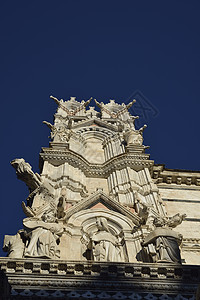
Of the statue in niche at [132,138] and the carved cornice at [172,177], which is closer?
the carved cornice at [172,177]

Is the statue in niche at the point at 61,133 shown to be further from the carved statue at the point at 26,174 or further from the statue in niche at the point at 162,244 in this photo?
the statue in niche at the point at 162,244

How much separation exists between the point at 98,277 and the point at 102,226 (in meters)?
2.93

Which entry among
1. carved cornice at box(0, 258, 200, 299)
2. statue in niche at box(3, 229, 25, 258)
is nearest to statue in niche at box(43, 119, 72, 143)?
statue in niche at box(3, 229, 25, 258)

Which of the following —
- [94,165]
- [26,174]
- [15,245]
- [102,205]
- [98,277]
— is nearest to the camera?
[98,277]

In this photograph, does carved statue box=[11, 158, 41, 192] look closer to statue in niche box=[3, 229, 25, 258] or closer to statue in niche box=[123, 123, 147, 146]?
statue in niche box=[3, 229, 25, 258]

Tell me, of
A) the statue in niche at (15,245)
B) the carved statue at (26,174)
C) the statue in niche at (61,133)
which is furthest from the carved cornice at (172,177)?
the statue in niche at (15,245)

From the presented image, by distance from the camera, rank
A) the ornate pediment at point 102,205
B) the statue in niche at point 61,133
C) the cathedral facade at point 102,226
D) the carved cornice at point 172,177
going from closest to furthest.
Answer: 1. the cathedral facade at point 102,226
2. the ornate pediment at point 102,205
3. the carved cornice at point 172,177
4. the statue in niche at point 61,133

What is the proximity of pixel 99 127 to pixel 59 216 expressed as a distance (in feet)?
35.1

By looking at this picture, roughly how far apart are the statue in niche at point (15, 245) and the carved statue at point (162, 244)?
121 inches

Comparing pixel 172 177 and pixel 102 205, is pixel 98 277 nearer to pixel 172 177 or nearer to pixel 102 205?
pixel 102 205

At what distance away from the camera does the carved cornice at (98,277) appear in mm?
7969

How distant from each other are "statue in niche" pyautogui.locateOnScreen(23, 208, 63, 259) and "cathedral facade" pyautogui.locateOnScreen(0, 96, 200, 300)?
0.08ft

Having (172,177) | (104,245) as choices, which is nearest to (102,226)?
(104,245)

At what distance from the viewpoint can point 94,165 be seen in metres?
16.5
